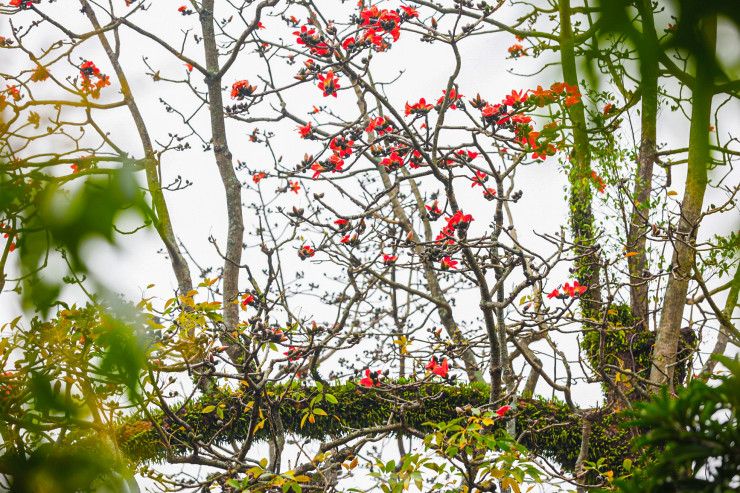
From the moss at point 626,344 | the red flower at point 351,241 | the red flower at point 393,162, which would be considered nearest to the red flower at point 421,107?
the red flower at point 393,162

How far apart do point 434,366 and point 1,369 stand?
209 centimetres


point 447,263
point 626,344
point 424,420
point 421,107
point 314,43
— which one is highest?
point 314,43

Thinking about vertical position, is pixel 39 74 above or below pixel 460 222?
below

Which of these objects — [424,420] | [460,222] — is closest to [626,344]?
[424,420]

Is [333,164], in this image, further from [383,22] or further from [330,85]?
[383,22]

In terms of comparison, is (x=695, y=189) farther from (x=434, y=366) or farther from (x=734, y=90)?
(x=734, y=90)

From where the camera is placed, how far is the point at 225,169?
4066mm

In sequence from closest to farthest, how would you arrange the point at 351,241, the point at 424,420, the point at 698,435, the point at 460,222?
the point at 698,435 → the point at 460,222 → the point at 351,241 → the point at 424,420

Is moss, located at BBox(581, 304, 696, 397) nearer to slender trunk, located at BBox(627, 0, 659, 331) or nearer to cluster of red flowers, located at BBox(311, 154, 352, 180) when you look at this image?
slender trunk, located at BBox(627, 0, 659, 331)

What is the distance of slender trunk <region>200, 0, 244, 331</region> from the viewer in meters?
3.94

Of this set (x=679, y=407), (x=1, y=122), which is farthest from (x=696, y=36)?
(x=1, y=122)

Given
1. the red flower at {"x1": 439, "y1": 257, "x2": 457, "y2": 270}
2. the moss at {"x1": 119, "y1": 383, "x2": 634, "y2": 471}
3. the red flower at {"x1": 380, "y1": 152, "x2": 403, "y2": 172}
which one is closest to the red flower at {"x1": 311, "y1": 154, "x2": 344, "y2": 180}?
the red flower at {"x1": 380, "y1": 152, "x2": 403, "y2": 172}

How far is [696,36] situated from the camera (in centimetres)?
32

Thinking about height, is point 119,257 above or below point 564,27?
below
